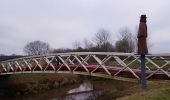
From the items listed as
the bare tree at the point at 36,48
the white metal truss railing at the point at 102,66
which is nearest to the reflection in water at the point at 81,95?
the white metal truss railing at the point at 102,66

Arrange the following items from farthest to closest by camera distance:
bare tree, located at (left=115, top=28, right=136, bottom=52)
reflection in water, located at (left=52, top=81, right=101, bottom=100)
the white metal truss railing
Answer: bare tree, located at (left=115, top=28, right=136, bottom=52) < reflection in water, located at (left=52, top=81, right=101, bottom=100) < the white metal truss railing

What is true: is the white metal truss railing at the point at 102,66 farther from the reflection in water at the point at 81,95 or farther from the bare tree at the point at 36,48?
the bare tree at the point at 36,48

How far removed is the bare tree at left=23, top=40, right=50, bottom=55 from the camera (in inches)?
4193

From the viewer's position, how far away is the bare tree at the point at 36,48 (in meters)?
106

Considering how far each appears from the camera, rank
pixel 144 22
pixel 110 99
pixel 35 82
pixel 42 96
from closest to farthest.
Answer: pixel 144 22, pixel 110 99, pixel 42 96, pixel 35 82

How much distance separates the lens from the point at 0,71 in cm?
3856

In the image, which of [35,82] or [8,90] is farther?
[35,82]

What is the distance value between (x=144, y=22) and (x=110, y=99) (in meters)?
11.2

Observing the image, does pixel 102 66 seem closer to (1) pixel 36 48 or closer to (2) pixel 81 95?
(2) pixel 81 95

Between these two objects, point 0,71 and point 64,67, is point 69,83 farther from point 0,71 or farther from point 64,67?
point 64,67

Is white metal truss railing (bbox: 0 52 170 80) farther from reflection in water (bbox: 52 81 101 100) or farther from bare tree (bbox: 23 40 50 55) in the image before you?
bare tree (bbox: 23 40 50 55)

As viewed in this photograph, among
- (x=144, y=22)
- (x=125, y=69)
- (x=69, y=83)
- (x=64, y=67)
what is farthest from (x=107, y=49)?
(x=144, y=22)

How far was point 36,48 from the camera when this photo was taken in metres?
107

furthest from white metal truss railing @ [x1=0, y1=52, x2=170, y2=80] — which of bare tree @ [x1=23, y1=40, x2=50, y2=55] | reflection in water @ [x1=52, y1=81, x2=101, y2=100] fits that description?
bare tree @ [x1=23, y1=40, x2=50, y2=55]
